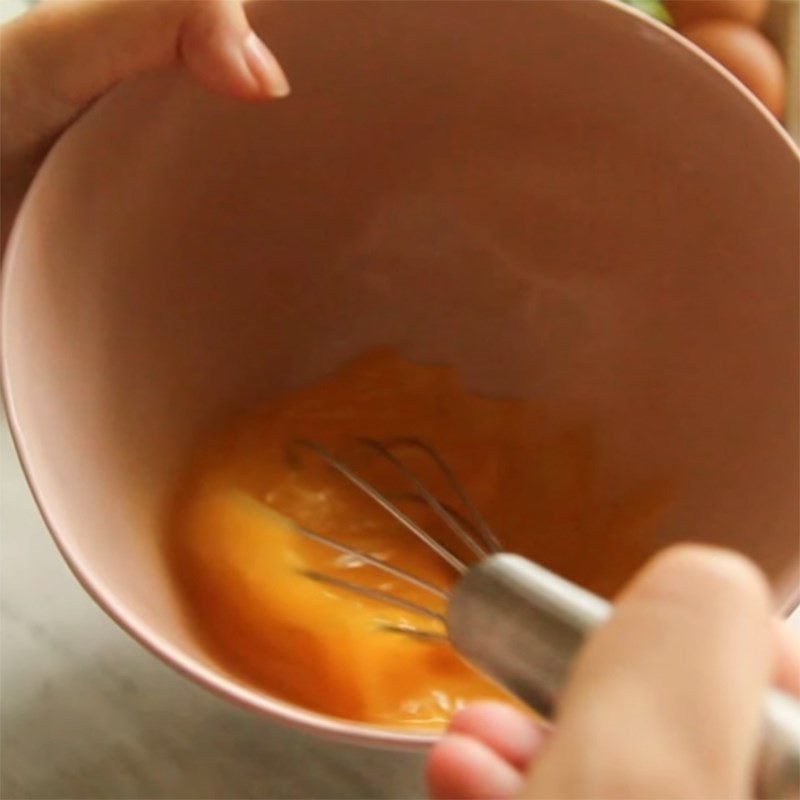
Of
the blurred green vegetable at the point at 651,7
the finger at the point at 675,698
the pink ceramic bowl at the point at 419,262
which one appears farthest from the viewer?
the blurred green vegetable at the point at 651,7

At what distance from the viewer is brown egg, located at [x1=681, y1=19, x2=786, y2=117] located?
739mm

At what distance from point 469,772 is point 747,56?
2.05 ft

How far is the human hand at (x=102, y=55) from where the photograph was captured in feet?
1.51

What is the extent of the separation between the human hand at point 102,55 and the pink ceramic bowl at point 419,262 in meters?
0.02

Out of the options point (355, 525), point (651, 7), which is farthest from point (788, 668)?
point (651, 7)

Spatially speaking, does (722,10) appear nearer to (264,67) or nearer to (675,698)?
(264,67)

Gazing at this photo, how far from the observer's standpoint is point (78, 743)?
509 millimetres

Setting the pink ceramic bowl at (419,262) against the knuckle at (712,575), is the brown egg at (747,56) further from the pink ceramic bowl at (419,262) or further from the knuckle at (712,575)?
the knuckle at (712,575)

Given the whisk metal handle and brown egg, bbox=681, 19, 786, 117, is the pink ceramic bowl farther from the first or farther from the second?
brown egg, bbox=681, 19, 786, 117

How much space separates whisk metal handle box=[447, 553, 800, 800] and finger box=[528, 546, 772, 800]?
1cm

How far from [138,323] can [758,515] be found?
314mm

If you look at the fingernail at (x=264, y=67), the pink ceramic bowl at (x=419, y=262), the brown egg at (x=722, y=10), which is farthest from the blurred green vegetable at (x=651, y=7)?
the fingernail at (x=264, y=67)

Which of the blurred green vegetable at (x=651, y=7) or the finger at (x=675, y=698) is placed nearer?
the finger at (x=675, y=698)

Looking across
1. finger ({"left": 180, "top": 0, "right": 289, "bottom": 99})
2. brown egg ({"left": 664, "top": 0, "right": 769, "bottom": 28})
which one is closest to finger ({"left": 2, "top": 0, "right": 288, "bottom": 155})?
finger ({"left": 180, "top": 0, "right": 289, "bottom": 99})
